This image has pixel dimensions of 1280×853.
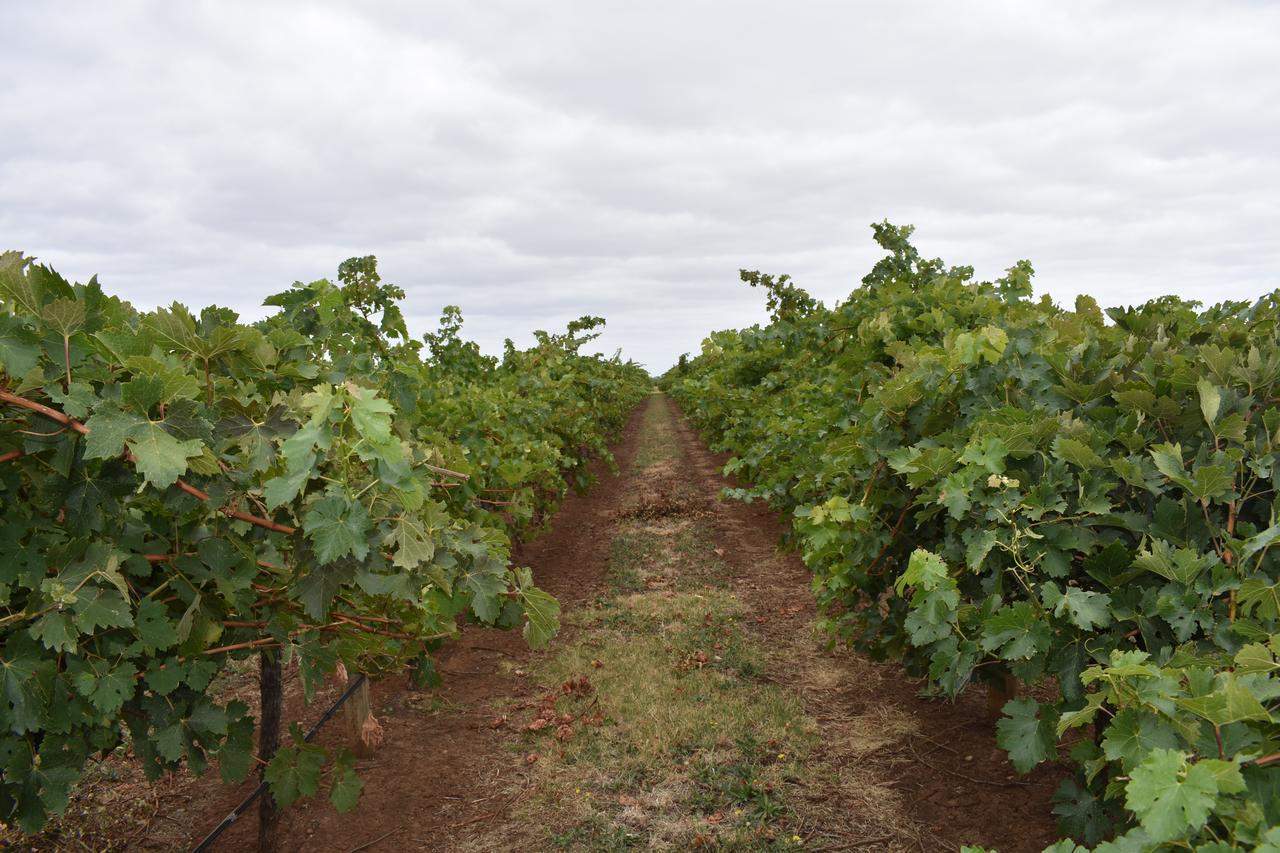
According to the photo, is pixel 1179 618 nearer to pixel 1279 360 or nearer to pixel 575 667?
pixel 1279 360

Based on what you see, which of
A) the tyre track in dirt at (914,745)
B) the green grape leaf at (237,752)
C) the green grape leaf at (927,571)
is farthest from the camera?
the tyre track in dirt at (914,745)

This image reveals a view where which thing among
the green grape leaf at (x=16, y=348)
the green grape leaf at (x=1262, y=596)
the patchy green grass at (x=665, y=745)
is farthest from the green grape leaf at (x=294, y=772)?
the green grape leaf at (x=1262, y=596)

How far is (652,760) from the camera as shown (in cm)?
455

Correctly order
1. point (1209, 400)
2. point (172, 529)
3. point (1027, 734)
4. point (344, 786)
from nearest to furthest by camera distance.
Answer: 1. point (172, 529)
2. point (1209, 400)
3. point (1027, 734)
4. point (344, 786)

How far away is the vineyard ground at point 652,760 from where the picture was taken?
3.86 meters

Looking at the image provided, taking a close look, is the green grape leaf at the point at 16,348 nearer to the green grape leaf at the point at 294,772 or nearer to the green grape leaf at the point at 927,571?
the green grape leaf at the point at 294,772

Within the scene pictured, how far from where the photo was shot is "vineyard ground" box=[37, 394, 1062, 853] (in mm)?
3863

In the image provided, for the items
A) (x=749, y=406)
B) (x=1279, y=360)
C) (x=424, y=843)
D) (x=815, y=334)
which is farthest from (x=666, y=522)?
(x=1279, y=360)

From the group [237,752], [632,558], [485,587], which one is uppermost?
[485,587]

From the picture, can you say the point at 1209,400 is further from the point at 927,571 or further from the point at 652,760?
the point at 652,760

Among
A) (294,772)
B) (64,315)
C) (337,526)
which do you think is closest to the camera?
(64,315)

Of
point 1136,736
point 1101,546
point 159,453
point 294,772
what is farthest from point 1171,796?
point 294,772

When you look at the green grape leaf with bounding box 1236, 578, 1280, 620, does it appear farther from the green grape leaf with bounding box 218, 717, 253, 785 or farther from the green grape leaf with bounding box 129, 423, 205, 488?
the green grape leaf with bounding box 218, 717, 253, 785

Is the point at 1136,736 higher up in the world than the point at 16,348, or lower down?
lower down
